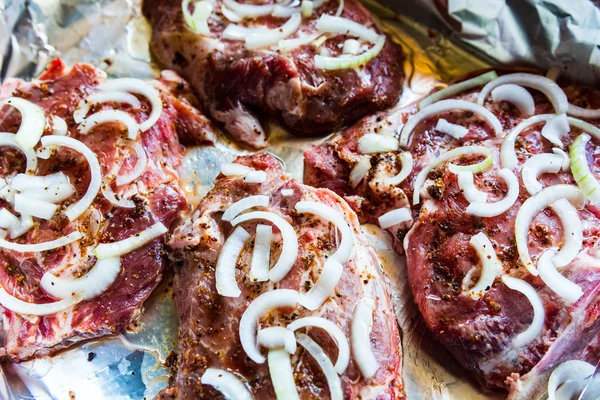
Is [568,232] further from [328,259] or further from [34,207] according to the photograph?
[34,207]

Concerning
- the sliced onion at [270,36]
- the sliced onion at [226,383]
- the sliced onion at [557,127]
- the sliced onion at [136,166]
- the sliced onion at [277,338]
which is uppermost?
the sliced onion at [270,36]

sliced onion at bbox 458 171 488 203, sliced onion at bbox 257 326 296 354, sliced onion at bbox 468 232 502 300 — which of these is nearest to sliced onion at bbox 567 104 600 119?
sliced onion at bbox 458 171 488 203

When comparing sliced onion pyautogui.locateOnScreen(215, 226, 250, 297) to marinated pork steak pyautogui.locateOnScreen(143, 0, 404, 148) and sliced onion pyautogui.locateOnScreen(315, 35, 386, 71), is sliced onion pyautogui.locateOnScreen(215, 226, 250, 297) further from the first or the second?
sliced onion pyautogui.locateOnScreen(315, 35, 386, 71)

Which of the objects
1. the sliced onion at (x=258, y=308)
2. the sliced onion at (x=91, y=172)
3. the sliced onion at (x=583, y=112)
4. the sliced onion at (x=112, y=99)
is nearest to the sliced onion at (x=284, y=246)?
the sliced onion at (x=258, y=308)

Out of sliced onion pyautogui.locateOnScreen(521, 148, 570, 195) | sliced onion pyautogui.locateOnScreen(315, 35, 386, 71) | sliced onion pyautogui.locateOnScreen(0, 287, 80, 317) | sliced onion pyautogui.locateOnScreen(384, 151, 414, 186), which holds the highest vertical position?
sliced onion pyautogui.locateOnScreen(315, 35, 386, 71)

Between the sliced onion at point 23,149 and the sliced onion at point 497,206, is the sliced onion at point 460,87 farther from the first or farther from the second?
the sliced onion at point 23,149

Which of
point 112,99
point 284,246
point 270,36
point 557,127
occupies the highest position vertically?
point 270,36

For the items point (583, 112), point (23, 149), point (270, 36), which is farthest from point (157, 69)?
point (583, 112)
